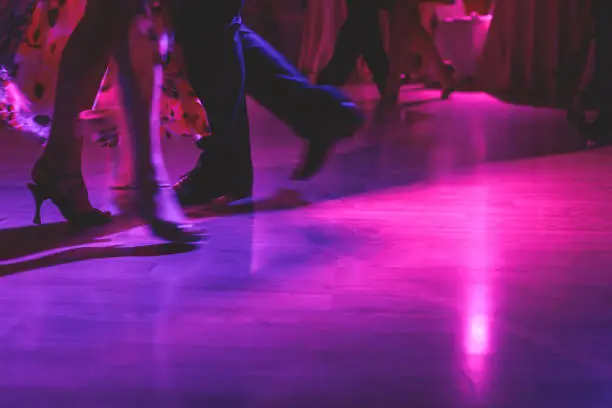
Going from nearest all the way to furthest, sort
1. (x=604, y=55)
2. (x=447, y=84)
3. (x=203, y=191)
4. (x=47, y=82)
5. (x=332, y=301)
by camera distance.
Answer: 1. (x=332, y=301)
2. (x=203, y=191)
3. (x=47, y=82)
4. (x=604, y=55)
5. (x=447, y=84)

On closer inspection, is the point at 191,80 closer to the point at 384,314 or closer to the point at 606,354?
the point at 384,314

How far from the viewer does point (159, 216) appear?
168cm

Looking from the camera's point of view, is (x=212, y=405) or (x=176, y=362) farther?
(x=176, y=362)

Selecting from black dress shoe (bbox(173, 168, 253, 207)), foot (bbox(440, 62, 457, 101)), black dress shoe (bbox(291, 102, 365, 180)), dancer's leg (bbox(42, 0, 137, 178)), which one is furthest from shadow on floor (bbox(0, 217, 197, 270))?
foot (bbox(440, 62, 457, 101))

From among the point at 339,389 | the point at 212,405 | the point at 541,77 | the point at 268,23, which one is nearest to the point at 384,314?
the point at 339,389

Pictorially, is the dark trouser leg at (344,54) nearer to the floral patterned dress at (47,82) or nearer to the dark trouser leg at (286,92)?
the floral patterned dress at (47,82)

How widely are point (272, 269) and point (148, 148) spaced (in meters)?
0.38

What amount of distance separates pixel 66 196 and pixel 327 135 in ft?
2.23

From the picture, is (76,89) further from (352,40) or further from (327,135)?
(352,40)

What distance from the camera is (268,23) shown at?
7496mm

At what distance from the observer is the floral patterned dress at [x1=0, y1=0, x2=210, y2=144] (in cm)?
246

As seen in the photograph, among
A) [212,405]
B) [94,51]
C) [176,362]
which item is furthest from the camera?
[94,51]

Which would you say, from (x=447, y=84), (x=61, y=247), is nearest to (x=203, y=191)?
(x=61, y=247)

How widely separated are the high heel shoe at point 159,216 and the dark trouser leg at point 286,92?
1.86 feet
